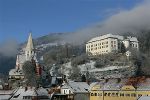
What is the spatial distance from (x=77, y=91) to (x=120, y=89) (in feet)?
40.4

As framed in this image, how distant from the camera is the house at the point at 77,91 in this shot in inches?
2803

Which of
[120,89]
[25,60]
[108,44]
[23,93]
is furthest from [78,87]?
[108,44]

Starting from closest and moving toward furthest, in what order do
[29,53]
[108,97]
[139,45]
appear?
[108,97] → [29,53] → [139,45]

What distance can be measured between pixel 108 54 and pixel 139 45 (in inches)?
1369

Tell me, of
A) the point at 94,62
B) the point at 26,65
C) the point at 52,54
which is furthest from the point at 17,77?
the point at 52,54

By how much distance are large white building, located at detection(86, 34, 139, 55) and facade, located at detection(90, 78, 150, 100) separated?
305 ft

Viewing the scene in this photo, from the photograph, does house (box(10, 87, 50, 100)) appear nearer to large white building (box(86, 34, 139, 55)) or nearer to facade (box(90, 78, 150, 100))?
facade (box(90, 78, 150, 100))

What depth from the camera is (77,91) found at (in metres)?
71.8

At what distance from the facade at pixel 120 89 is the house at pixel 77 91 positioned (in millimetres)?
4267

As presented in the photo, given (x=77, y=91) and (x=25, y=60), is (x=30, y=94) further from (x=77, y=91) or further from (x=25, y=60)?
(x=25, y=60)

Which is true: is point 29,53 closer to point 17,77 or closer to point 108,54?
point 17,77

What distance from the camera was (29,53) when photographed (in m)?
144

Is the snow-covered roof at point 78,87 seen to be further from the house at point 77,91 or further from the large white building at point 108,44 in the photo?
the large white building at point 108,44

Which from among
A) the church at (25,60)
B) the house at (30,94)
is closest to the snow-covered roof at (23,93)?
the house at (30,94)
